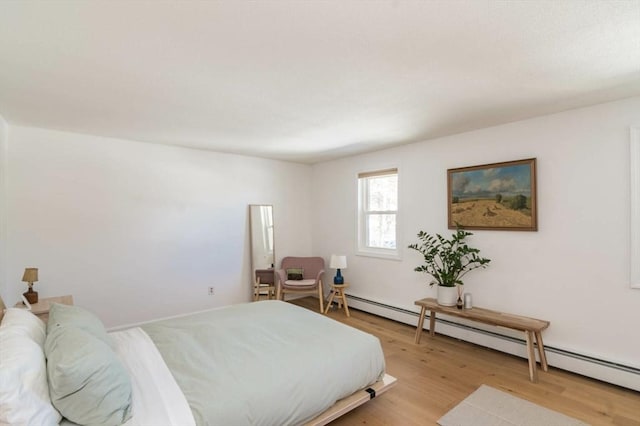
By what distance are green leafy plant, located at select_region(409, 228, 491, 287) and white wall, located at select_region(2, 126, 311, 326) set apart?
2.63 meters

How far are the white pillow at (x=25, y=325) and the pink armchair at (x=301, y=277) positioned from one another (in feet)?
9.68

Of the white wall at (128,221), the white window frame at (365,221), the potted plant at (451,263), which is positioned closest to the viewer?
the white wall at (128,221)

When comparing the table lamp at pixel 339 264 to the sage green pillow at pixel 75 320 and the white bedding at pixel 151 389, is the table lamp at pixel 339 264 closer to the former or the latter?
the white bedding at pixel 151 389

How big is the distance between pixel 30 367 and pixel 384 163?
3951 millimetres

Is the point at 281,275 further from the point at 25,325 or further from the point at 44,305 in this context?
the point at 25,325

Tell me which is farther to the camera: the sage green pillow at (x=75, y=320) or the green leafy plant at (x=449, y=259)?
the green leafy plant at (x=449, y=259)

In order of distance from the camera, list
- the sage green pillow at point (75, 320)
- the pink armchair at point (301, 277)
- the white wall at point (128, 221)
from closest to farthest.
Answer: the sage green pillow at point (75, 320), the white wall at point (128, 221), the pink armchair at point (301, 277)

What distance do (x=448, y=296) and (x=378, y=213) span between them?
5.23ft

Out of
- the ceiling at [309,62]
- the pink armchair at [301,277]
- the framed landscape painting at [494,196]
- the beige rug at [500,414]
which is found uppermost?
the ceiling at [309,62]

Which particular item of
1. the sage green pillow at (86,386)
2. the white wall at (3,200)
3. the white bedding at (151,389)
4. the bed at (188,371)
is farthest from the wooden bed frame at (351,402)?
the white wall at (3,200)

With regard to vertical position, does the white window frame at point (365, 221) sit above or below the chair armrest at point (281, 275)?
above

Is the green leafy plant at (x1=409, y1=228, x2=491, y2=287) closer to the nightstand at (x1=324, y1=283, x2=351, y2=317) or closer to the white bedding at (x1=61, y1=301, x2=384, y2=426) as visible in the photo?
the nightstand at (x1=324, y1=283, x2=351, y2=317)

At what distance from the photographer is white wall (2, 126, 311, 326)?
10.6 feet

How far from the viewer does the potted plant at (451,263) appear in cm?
332
